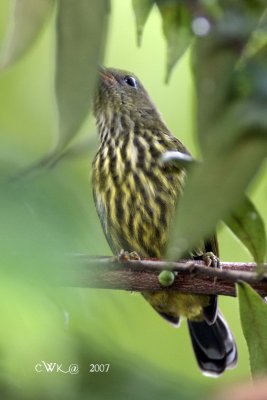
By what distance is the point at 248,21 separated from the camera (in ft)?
4.00

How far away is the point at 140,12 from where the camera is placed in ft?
4.42

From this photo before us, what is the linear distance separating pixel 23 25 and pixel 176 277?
0.65 metres

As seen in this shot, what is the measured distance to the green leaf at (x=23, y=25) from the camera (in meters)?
1.22

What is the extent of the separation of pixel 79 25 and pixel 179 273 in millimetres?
634

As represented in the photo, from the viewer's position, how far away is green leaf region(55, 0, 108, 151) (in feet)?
3.73

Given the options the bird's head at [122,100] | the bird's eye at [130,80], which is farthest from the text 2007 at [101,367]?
the bird's eye at [130,80]

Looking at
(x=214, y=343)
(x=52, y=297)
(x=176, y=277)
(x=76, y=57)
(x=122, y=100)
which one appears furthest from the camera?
(x=122, y=100)

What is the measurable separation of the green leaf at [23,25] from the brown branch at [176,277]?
31 centimetres

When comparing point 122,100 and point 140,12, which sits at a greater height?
point 140,12

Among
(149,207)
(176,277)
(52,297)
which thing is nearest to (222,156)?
(52,297)

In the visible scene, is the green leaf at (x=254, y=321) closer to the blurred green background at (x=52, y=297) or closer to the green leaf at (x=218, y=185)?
the blurred green background at (x=52, y=297)

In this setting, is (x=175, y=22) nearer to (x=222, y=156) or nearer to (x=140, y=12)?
(x=140, y=12)

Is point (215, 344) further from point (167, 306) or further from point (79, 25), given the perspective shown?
point (79, 25)

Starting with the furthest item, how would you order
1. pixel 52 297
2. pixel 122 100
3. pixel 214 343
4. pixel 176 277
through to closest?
pixel 122 100
pixel 214 343
pixel 176 277
pixel 52 297
